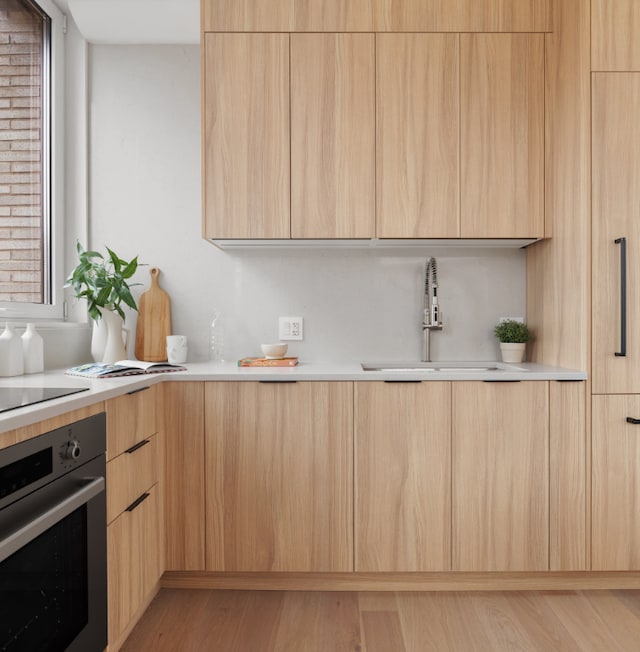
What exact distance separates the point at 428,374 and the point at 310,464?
568mm

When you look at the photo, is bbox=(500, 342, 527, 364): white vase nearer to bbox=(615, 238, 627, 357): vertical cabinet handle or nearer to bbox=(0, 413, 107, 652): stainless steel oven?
bbox=(615, 238, 627, 357): vertical cabinet handle

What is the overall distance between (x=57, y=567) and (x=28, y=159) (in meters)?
1.86

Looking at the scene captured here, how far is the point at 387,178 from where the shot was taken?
7.18 feet

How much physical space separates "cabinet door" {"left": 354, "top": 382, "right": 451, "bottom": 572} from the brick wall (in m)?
1.54

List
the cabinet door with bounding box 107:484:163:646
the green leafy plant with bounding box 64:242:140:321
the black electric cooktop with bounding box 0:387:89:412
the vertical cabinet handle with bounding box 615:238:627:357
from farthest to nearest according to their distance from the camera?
the green leafy plant with bounding box 64:242:140:321, the vertical cabinet handle with bounding box 615:238:627:357, the cabinet door with bounding box 107:484:163:646, the black electric cooktop with bounding box 0:387:89:412

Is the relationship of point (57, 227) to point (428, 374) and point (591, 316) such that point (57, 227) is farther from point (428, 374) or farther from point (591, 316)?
point (591, 316)

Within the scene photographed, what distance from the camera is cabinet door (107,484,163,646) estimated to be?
5.05ft

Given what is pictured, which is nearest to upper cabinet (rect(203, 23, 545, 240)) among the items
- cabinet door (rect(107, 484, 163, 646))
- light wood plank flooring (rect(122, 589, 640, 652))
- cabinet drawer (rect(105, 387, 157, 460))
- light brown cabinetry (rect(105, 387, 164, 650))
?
cabinet drawer (rect(105, 387, 157, 460))

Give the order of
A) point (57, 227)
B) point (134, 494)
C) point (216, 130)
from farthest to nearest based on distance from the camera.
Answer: point (57, 227), point (216, 130), point (134, 494)

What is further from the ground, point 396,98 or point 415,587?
point 396,98

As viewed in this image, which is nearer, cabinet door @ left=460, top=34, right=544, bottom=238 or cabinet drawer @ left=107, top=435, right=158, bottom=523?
cabinet drawer @ left=107, top=435, right=158, bottom=523

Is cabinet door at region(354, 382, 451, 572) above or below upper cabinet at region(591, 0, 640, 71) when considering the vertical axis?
below

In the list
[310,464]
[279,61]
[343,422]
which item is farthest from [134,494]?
[279,61]

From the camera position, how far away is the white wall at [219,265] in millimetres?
2578
